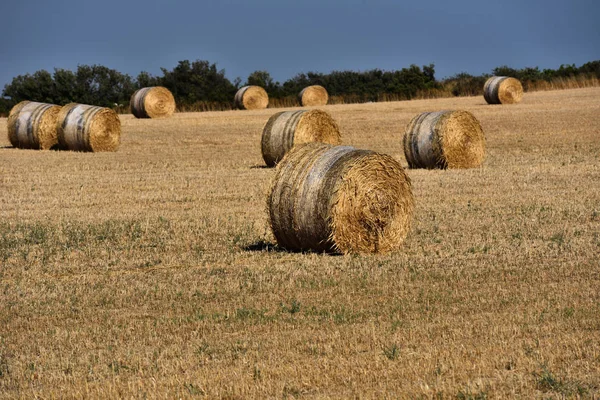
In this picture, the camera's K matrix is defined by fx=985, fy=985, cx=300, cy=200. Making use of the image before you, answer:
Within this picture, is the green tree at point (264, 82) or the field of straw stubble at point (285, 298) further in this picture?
the green tree at point (264, 82)

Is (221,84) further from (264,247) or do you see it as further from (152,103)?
(264,247)

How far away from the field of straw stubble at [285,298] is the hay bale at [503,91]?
85.5 feet

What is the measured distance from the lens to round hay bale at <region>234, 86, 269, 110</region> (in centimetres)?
4953

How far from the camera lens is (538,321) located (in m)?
7.68

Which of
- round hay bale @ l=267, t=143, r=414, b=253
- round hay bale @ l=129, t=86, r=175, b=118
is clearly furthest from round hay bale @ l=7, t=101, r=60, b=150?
round hay bale @ l=267, t=143, r=414, b=253

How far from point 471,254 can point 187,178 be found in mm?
9822

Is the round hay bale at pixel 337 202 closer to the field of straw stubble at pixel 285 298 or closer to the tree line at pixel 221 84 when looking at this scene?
the field of straw stubble at pixel 285 298

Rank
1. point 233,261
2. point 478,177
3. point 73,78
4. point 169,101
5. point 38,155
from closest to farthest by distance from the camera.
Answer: point 233,261 → point 478,177 → point 38,155 → point 169,101 → point 73,78

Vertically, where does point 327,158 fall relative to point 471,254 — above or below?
above

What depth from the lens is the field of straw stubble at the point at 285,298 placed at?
644cm

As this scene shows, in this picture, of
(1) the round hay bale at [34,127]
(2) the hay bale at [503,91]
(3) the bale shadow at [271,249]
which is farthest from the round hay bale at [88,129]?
(2) the hay bale at [503,91]

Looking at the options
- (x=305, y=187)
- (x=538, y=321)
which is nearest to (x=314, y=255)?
(x=305, y=187)

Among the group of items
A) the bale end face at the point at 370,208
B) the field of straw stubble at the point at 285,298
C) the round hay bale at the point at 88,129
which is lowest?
the field of straw stubble at the point at 285,298

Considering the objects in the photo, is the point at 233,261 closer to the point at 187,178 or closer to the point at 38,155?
the point at 187,178
